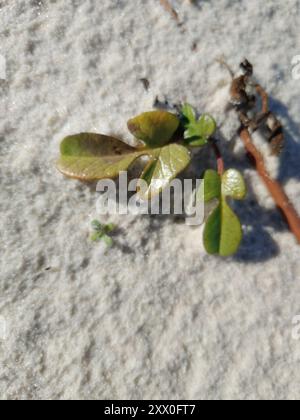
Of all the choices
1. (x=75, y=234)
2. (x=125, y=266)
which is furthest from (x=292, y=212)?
(x=75, y=234)

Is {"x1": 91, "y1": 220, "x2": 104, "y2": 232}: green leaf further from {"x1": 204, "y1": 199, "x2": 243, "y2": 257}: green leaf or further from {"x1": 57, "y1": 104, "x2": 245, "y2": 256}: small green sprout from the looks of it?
{"x1": 204, "y1": 199, "x2": 243, "y2": 257}: green leaf

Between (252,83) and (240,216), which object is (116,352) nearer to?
(240,216)

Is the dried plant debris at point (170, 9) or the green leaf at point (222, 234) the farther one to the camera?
the dried plant debris at point (170, 9)

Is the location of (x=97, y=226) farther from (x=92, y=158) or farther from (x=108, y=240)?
(x=92, y=158)

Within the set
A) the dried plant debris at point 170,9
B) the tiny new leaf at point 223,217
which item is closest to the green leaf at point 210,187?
the tiny new leaf at point 223,217

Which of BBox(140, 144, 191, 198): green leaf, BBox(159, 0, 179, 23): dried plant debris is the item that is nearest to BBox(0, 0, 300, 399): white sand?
BBox(159, 0, 179, 23): dried plant debris

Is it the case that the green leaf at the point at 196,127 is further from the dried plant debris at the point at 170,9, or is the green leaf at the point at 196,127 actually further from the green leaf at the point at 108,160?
the dried plant debris at the point at 170,9

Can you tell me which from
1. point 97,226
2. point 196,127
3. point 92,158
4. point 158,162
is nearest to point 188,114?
point 196,127
